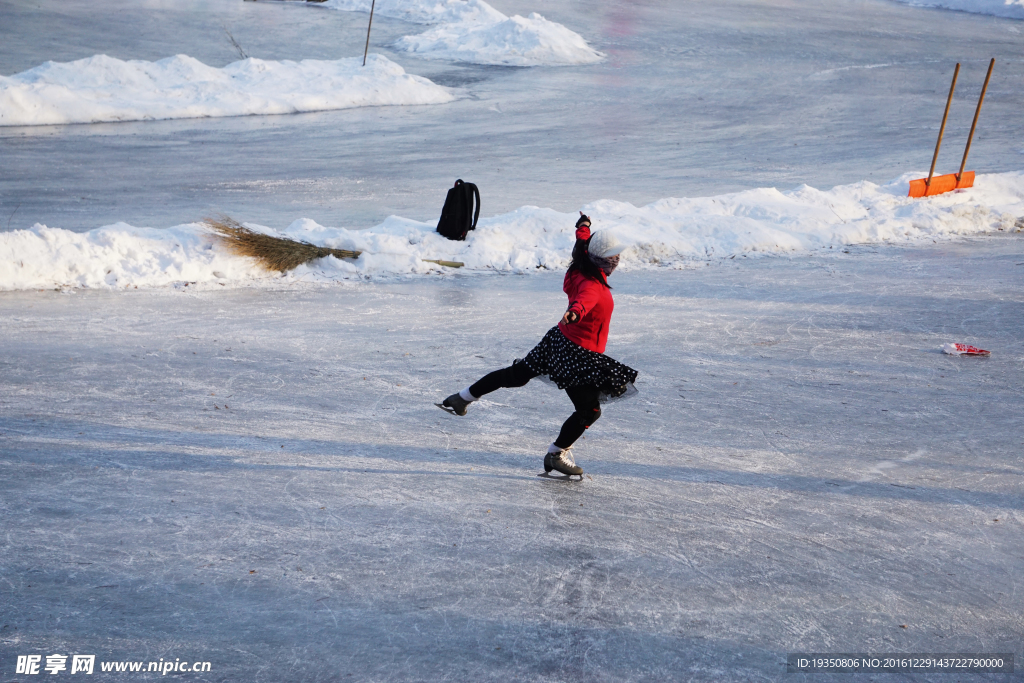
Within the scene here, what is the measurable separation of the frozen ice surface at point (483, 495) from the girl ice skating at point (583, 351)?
0.40 metres

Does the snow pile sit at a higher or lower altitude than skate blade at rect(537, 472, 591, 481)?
higher

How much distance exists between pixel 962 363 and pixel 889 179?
9.53 meters

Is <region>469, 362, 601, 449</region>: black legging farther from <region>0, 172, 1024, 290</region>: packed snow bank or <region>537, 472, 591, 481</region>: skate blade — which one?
<region>0, 172, 1024, 290</region>: packed snow bank

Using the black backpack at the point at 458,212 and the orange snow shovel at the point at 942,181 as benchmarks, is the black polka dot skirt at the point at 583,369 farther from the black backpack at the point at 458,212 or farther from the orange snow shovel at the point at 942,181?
the orange snow shovel at the point at 942,181

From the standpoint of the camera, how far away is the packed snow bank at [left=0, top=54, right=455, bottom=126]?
1820cm

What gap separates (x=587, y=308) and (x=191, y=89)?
19.4m

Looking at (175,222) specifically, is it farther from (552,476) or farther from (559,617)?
(559,617)

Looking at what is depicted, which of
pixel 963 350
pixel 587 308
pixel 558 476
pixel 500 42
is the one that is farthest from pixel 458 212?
pixel 500 42

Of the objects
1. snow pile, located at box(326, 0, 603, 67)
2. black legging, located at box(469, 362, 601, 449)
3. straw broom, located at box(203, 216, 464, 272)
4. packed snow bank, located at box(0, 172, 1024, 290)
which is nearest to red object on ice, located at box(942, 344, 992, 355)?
packed snow bank, located at box(0, 172, 1024, 290)

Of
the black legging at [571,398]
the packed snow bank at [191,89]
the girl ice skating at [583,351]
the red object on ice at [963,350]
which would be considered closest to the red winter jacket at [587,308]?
the girl ice skating at [583,351]

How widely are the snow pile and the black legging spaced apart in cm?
2592

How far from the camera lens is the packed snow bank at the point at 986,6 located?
43.1 meters

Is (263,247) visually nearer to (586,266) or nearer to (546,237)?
(546,237)

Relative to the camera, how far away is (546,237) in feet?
35.0
